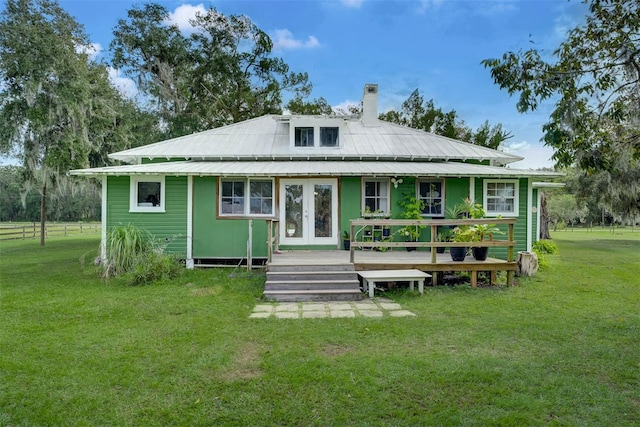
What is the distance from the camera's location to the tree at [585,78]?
4.51 m

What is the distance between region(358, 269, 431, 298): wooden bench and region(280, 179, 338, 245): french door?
287cm

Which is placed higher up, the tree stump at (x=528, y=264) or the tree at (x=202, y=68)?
the tree at (x=202, y=68)

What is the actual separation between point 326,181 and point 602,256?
36.7ft

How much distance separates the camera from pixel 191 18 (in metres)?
18.5

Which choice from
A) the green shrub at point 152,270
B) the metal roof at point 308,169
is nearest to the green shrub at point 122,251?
the green shrub at point 152,270

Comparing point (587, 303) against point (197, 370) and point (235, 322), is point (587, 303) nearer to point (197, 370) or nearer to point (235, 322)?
point (235, 322)

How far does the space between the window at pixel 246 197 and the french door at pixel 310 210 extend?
16.1 inches

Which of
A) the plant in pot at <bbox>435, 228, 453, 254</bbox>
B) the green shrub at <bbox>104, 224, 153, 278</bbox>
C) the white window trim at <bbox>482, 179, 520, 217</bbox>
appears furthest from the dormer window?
the green shrub at <bbox>104, 224, 153, 278</bbox>

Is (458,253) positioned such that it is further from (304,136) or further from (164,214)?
(164,214)

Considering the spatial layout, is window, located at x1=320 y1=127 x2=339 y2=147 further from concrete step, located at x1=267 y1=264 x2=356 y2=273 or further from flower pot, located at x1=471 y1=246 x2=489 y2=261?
flower pot, located at x1=471 y1=246 x2=489 y2=261

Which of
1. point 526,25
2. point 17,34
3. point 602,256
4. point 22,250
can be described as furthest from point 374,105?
point 22,250

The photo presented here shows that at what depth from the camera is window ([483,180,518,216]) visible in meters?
10.6

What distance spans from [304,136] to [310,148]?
505 mm

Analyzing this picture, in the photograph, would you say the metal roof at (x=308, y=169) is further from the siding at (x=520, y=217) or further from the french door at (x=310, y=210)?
the siding at (x=520, y=217)
